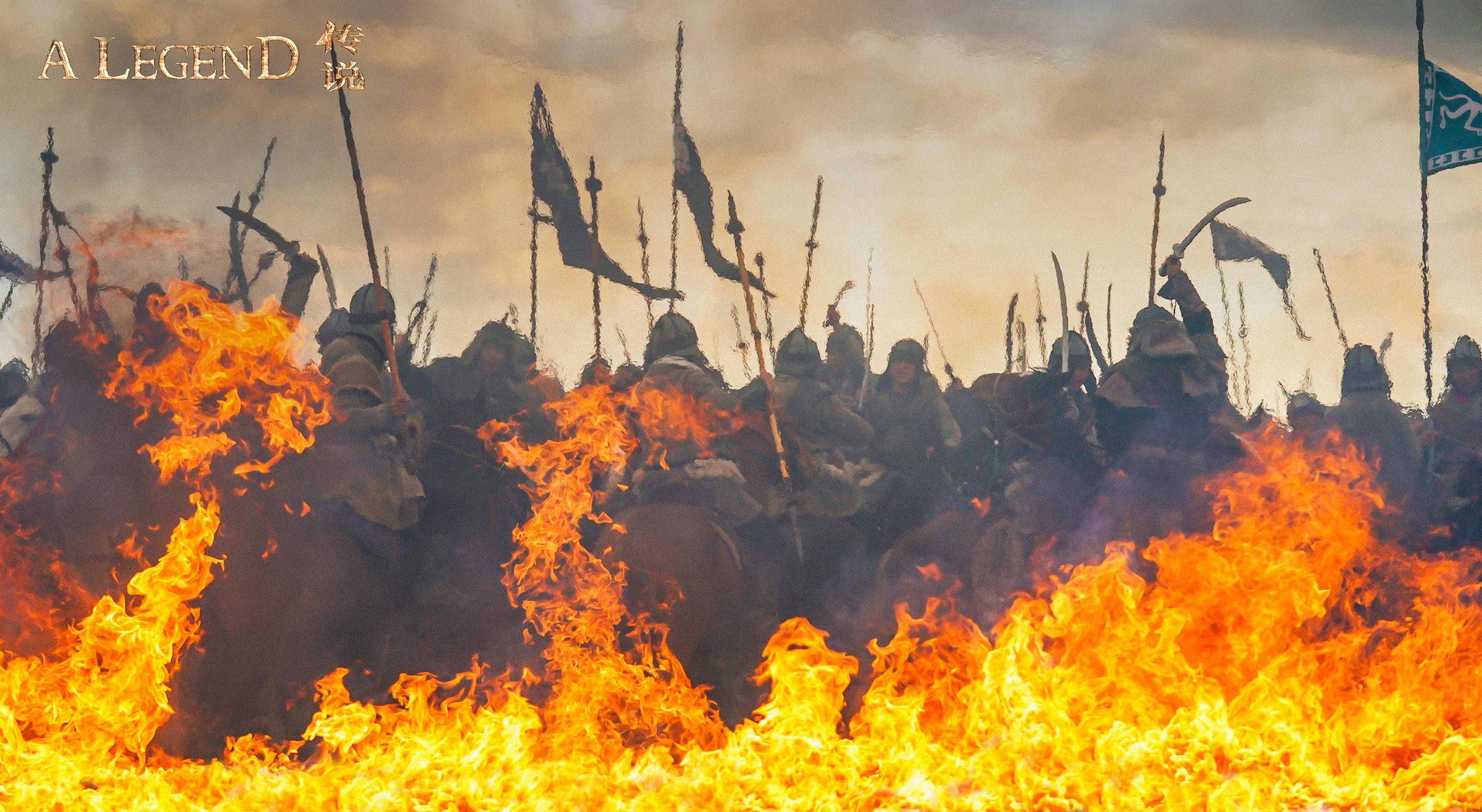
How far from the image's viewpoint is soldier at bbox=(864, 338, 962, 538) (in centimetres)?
991

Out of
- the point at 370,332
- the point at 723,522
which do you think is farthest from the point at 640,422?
the point at 370,332

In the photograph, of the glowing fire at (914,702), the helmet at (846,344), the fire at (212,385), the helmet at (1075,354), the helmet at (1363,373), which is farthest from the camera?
the helmet at (846,344)

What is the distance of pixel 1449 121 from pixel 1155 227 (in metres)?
2.55

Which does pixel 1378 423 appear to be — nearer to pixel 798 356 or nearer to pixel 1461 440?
pixel 1461 440

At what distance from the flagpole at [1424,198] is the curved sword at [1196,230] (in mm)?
1541

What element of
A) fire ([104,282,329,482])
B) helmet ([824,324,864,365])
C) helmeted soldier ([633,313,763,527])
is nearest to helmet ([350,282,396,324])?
fire ([104,282,329,482])

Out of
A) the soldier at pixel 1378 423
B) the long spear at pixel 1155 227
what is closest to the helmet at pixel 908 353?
the long spear at pixel 1155 227

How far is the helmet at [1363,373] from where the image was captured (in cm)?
1045

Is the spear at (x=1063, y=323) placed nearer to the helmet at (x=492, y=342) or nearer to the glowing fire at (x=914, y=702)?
the glowing fire at (x=914, y=702)

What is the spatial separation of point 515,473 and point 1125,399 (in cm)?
515

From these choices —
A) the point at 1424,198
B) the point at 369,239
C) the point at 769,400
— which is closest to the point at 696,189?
the point at 769,400

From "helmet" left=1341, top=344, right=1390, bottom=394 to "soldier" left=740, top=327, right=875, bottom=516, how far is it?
14.5ft

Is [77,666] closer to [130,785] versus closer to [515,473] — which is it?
[130,785]

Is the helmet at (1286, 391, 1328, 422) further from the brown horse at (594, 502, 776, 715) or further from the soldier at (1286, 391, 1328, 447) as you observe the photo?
the brown horse at (594, 502, 776, 715)
